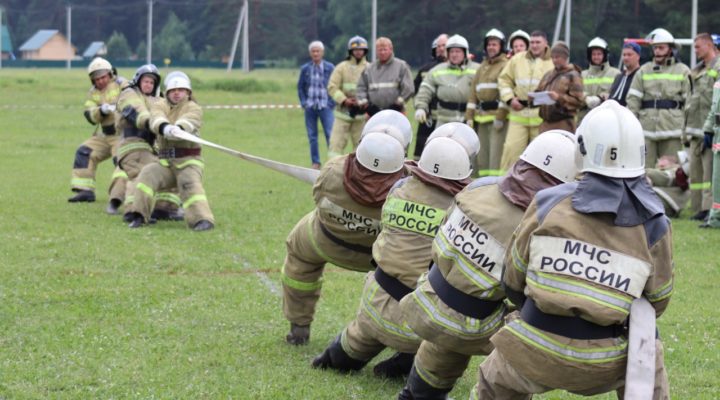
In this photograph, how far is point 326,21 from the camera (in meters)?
64.9

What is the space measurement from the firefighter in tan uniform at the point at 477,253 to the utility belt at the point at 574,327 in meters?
0.63

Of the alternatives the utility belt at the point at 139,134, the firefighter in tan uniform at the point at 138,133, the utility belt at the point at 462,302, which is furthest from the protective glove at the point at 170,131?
the utility belt at the point at 462,302

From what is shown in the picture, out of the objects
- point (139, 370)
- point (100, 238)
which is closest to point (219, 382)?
point (139, 370)

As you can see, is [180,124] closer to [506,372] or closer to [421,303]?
[421,303]

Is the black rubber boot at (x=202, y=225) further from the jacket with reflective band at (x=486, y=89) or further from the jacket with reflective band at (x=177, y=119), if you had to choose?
the jacket with reflective band at (x=486, y=89)

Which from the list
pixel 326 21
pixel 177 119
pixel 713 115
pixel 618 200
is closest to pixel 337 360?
pixel 618 200

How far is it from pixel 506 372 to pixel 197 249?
6.90 m

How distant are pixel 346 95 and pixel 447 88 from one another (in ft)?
7.01

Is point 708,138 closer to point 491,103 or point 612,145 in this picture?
point 491,103

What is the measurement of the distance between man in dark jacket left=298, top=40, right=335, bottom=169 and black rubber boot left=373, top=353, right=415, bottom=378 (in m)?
12.7

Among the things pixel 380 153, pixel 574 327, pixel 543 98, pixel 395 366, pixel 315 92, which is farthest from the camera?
pixel 315 92

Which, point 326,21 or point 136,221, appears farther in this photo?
point 326,21

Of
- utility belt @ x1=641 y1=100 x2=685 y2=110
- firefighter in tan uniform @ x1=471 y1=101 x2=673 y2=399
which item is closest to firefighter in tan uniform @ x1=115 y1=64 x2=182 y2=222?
utility belt @ x1=641 y1=100 x2=685 y2=110

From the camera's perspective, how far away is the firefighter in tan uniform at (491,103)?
1502 centimetres
